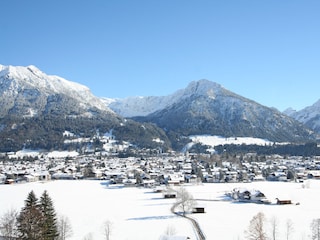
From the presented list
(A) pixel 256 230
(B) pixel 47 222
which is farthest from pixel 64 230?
(A) pixel 256 230

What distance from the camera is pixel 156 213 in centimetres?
5284

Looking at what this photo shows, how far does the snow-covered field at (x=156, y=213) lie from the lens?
4022cm

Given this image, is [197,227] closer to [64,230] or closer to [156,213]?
[156,213]

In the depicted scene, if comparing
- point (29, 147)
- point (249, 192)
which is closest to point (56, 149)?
point (29, 147)

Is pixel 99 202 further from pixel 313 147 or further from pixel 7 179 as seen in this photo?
pixel 313 147

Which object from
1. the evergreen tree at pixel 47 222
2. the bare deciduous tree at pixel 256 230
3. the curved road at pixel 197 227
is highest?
the evergreen tree at pixel 47 222

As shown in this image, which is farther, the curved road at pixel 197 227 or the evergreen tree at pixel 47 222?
the curved road at pixel 197 227

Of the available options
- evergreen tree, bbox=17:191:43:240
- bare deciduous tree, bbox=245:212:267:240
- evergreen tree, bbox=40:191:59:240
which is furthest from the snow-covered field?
evergreen tree, bbox=17:191:43:240

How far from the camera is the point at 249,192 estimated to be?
67688mm

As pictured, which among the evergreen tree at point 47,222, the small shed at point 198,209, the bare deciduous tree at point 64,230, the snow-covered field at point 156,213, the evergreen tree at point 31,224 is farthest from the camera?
the small shed at point 198,209

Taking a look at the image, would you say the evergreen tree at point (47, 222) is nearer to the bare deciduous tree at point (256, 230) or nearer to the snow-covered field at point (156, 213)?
the snow-covered field at point (156, 213)

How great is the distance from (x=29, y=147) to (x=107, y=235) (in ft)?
566

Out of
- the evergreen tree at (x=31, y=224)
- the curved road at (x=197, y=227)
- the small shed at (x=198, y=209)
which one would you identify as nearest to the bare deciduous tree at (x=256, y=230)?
the curved road at (x=197, y=227)

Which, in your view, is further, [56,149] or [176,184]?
[56,149]
